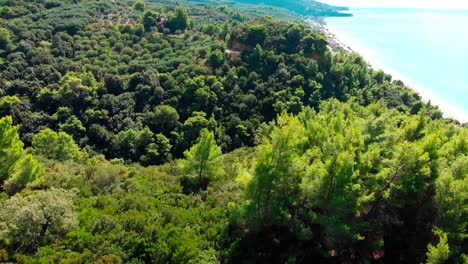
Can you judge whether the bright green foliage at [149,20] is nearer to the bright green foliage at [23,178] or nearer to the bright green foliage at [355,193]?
the bright green foliage at [23,178]

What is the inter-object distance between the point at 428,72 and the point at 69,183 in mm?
92174

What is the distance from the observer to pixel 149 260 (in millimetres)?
26438

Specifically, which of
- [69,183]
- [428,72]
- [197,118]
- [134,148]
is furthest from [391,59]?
[69,183]

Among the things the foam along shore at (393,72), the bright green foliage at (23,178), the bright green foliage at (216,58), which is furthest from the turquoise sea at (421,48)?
the bright green foliage at (23,178)

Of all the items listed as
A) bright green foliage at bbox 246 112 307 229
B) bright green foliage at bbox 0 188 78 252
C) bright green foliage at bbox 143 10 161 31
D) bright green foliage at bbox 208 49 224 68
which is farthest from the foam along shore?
bright green foliage at bbox 0 188 78 252

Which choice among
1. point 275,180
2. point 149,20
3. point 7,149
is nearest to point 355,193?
point 275,180

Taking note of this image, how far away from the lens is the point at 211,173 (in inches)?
1515

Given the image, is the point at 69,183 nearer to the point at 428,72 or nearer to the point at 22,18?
the point at 22,18

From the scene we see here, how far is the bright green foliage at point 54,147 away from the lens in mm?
50500

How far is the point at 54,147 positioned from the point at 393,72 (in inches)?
3273

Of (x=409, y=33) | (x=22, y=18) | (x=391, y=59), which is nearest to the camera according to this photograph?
(x=22, y=18)

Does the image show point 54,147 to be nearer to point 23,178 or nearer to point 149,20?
point 23,178

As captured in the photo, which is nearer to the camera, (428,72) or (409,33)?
(428,72)

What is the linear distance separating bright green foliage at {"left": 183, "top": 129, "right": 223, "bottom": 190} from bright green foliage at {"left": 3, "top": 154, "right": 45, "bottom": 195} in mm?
13232
